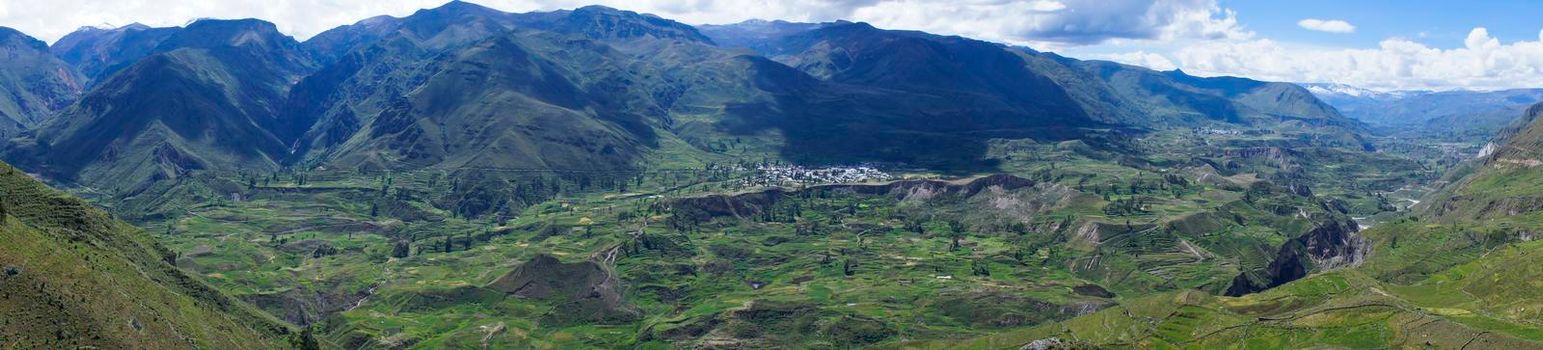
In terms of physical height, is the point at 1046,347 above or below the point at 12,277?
below

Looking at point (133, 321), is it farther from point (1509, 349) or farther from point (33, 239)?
point (1509, 349)

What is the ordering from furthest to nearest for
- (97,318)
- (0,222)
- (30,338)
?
(0,222), (97,318), (30,338)

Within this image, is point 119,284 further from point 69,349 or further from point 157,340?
point 69,349

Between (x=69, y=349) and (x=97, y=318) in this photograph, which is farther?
(x=97, y=318)

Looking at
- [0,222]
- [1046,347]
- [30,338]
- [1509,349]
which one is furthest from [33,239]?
[1509,349]

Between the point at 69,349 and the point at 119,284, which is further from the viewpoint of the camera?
the point at 119,284

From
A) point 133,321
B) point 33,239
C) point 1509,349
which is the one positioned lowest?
point 1509,349

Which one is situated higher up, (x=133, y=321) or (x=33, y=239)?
(x=33, y=239)

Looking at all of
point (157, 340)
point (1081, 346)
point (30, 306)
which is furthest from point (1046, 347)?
point (30, 306)

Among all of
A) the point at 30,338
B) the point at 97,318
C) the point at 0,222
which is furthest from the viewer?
the point at 0,222
